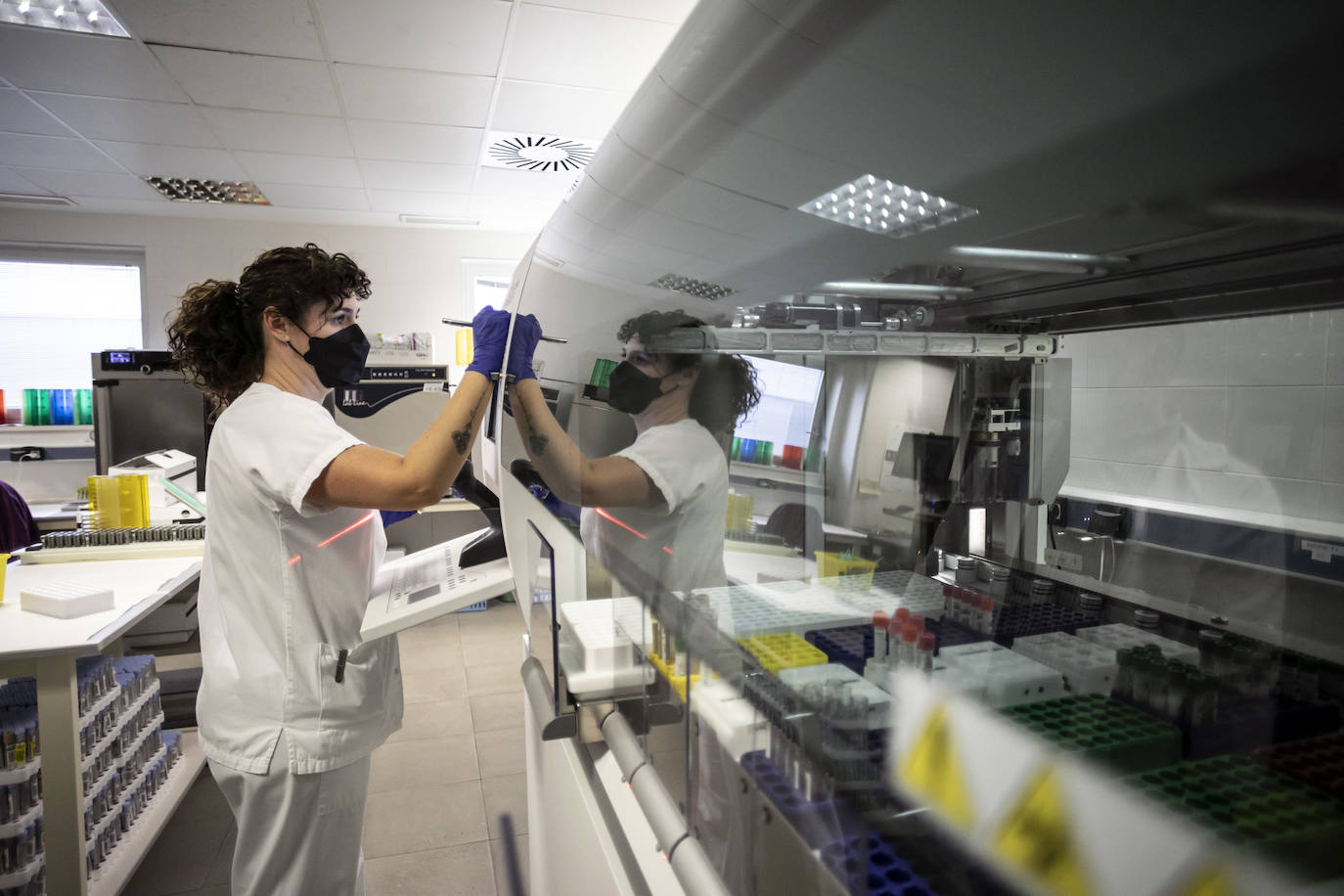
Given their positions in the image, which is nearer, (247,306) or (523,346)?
(523,346)

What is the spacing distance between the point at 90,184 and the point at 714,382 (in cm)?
563

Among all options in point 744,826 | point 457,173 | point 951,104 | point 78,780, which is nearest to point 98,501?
point 78,780

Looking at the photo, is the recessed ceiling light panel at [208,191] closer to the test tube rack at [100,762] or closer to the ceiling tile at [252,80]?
the ceiling tile at [252,80]

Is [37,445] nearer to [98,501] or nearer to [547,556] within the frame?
[98,501]

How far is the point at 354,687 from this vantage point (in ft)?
4.75

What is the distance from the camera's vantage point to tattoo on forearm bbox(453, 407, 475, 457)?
1311 mm

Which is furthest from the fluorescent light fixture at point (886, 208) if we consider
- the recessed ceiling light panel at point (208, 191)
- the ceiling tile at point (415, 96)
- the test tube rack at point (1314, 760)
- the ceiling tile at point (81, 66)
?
the recessed ceiling light panel at point (208, 191)

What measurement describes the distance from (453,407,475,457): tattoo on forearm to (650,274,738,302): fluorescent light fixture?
81cm

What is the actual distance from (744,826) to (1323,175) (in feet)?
1.57

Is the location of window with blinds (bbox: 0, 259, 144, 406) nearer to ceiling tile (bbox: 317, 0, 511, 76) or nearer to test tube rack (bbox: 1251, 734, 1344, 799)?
ceiling tile (bbox: 317, 0, 511, 76)

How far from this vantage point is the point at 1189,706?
1.07ft

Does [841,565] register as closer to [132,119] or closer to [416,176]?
[132,119]

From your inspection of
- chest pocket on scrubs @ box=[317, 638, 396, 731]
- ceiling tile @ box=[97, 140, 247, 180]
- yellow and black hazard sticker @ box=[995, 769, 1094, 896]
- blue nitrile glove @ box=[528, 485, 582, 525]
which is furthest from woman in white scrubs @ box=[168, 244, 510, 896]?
ceiling tile @ box=[97, 140, 247, 180]

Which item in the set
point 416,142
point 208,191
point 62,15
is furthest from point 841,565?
point 208,191
